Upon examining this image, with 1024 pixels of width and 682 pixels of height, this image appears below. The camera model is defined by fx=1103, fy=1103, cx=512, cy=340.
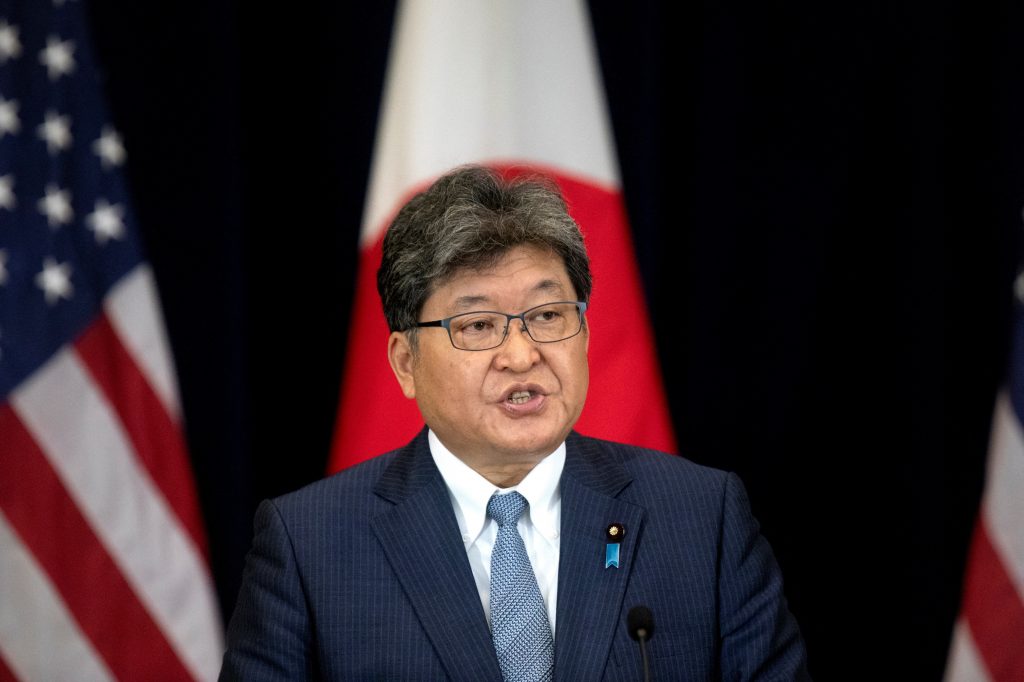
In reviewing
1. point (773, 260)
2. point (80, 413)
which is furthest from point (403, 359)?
point (773, 260)

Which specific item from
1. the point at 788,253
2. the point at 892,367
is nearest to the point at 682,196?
the point at 788,253

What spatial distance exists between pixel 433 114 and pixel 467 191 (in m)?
1.02

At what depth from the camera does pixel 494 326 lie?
80.1 inches

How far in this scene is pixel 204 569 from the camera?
2.94m

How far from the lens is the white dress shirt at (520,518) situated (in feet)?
6.84

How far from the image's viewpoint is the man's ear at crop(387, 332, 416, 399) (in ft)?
7.10

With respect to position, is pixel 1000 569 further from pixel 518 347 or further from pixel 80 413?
pixel 80 413

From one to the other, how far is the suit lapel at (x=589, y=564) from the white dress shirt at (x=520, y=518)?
0.04 m

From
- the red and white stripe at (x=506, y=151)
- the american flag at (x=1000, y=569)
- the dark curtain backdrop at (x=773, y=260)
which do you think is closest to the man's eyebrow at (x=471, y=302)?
the red and white stripe at (x=506, y=151)

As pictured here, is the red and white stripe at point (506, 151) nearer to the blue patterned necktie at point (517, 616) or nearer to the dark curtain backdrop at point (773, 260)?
the dark curtain backdrop at point (773, 260)

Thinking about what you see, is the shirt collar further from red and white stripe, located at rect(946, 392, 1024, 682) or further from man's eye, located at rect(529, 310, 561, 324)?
red and white stripe, located at rect(946, 392, 1024, 682)

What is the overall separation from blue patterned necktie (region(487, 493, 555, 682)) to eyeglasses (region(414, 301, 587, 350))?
0.35 metres

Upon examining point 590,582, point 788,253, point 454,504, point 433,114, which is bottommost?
point 590,582

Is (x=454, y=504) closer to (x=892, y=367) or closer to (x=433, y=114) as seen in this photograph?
(x=433, y=114)
